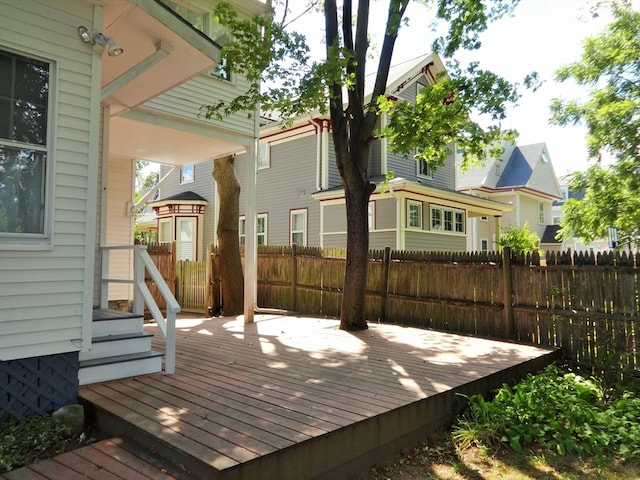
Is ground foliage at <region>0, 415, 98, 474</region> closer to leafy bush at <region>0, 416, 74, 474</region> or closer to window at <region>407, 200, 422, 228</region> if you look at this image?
leafy bush at <region>0, 416, 74, 474</region>

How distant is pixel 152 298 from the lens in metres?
4.50

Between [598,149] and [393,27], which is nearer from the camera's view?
[393,27]

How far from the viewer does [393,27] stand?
7.23 metres

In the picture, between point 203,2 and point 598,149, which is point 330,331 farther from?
point 598,149

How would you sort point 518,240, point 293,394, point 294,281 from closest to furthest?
1. point 293,394
2. point 294,281
3. point 518,240

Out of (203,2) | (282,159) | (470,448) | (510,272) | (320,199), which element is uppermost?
(203,2)

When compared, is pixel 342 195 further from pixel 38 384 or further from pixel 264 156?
pixel 38 384

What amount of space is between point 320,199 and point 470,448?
37.3 feet

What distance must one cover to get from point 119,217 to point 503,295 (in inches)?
295

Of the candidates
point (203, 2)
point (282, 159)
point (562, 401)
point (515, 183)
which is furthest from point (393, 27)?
point (515, 183)

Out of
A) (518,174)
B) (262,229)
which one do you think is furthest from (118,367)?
(518,174)

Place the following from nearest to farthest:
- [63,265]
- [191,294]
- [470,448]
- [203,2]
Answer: [63,265], [470,448], [203,2], [191,294]

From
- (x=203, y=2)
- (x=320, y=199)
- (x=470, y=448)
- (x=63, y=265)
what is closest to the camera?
(x=63, y=265)

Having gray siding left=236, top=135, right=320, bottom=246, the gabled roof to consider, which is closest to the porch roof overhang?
gray siding left=236, top=135, right=320, bottom=246
